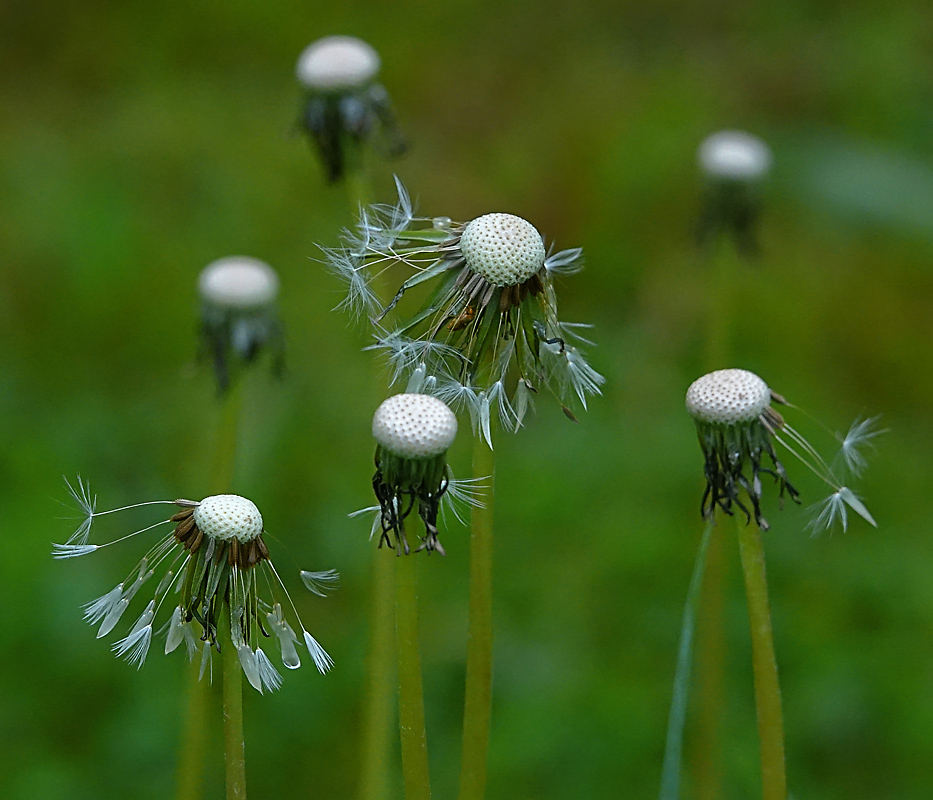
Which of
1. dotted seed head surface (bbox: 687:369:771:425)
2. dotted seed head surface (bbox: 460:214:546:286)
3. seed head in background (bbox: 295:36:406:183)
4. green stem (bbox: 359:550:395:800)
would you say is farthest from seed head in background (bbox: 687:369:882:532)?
seed head in background (bbox: 295:36:406:183)

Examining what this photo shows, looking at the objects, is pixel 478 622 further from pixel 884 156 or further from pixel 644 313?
pixel 884 156

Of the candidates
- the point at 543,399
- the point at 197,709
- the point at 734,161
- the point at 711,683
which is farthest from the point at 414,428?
the point at 543,399

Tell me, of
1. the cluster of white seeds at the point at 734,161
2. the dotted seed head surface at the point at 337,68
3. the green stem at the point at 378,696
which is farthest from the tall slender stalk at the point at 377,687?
the cluster of white seeds at the point at 734,161

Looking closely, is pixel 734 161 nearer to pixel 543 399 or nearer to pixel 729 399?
pixel 543 399

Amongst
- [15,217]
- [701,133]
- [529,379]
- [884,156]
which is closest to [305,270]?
[15,217]

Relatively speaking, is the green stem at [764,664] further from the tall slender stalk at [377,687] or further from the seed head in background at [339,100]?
→ the seed head in background at [339,100]

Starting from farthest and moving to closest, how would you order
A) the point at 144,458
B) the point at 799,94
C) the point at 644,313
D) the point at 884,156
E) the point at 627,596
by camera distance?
the point at 799,94, the point at 884,156, the point at 644,313, the point at 144,458, the point at 627,596
